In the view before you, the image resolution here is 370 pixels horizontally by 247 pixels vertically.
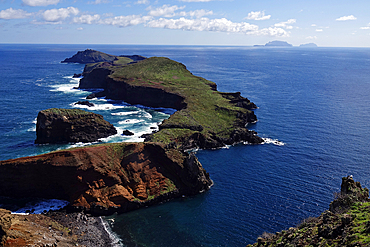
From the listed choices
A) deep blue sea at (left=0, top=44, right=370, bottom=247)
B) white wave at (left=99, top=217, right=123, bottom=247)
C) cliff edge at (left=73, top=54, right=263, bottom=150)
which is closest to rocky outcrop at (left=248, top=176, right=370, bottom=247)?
deep blue sea at (left=0, top=44, right=370, bottom=247)

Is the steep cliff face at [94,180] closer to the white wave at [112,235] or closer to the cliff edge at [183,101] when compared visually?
the white wave at [112,235]

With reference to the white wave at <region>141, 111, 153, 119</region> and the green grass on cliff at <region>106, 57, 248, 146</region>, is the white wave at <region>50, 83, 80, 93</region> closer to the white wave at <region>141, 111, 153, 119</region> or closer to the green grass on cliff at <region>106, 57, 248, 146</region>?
the green grass on cliff at <region>106, 57, 248, 146</region>

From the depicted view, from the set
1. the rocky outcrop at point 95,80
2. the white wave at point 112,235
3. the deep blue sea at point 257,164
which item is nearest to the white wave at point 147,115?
the deep blue sea at point 257,164

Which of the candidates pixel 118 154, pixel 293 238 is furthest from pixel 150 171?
pixel 293 238

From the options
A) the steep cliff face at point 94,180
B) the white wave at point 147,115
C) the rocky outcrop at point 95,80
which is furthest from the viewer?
the rocky outcrop at point 95,80

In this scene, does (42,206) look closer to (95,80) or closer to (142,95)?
(142,95)
